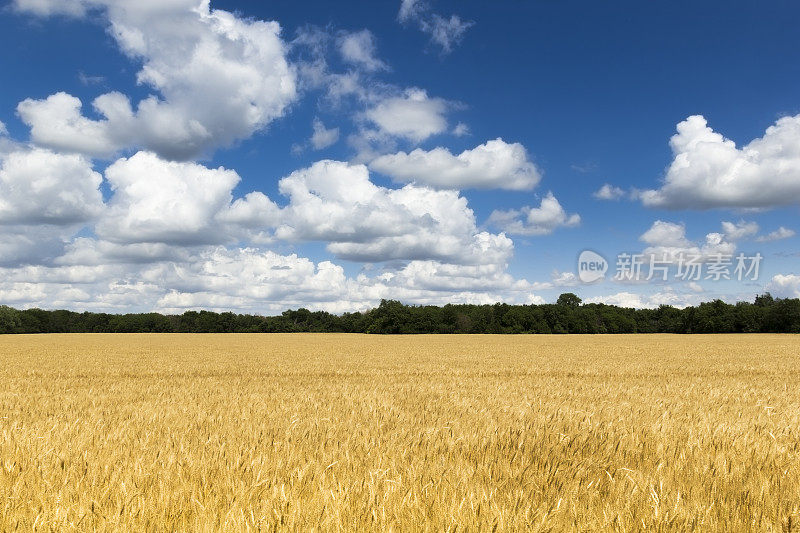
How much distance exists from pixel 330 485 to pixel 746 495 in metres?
3.44

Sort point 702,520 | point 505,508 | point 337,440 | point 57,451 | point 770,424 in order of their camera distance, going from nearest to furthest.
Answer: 1. point 702,520
2. point 505,508
3. point 57,451
4. point 337,440
5. point 770,424

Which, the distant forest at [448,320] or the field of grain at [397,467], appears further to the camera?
the distant forest at [448,320]

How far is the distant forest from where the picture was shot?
363 feet

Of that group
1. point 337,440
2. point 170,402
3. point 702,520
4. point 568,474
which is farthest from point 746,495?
point 170,402

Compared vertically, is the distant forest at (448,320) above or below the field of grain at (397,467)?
below

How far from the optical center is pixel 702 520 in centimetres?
341

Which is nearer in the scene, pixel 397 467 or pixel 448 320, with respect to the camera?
pixel 397 467

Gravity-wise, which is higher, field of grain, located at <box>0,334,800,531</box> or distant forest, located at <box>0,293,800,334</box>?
field of grain, located at <box>0,334,800,531</box>

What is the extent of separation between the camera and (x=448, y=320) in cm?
12381

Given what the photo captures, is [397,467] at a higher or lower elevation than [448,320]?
higher

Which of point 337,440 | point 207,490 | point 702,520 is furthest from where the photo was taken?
point 337,440

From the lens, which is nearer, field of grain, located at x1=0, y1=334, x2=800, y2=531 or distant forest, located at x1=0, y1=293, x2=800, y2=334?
field of grain, located at x1=0, y1=334, x2=800, y2=531

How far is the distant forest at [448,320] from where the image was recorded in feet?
363

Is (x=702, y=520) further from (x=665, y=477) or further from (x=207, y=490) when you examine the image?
(x=207, y=490)
